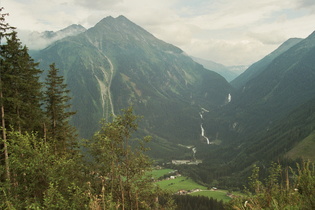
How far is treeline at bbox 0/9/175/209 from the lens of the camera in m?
17.5

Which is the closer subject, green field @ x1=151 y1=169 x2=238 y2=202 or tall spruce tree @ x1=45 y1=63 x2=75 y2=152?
tall spruce tree @ x1=45 y1=63 x2=75 y2=152

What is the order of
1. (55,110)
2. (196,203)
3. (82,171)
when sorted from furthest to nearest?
(196,203) < (55,110) < (82,171)

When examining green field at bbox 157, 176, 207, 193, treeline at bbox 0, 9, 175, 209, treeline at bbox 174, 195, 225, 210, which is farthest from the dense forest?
green field at bbox 157, 176, 207, 193

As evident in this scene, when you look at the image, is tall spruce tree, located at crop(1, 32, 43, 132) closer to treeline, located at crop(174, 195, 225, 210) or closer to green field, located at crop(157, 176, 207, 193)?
treeline, located at crop(174, 195, 225, 210)

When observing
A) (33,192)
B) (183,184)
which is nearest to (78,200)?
(33,192)

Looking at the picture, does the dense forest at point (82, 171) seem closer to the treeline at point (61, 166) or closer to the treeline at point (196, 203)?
the treeline at point (61, 166)

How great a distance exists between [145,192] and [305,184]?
60.5 feet

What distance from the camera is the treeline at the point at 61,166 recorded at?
1750cm

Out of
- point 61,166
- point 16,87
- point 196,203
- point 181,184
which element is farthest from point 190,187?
point 61,166

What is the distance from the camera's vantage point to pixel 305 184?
843 cm

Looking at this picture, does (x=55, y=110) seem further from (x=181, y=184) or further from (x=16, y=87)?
(x=181, y=184)

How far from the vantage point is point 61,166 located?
20.1 metres

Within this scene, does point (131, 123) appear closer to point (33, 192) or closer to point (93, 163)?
point (93, 163)

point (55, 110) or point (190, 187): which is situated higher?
point (55, 110)
